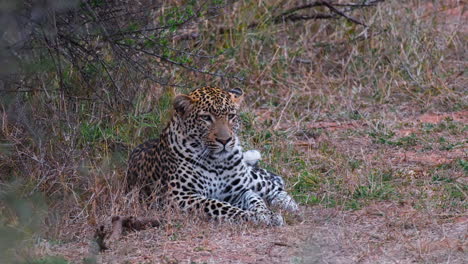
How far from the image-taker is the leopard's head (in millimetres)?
7699

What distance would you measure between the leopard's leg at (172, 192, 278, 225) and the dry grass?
6.9 inches

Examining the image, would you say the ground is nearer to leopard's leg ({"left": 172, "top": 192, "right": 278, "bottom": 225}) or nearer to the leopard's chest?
leopard's leg ({"left": 172, "top": 192, "right": 278, "bottom": 225})

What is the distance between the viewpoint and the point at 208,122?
7.73 m

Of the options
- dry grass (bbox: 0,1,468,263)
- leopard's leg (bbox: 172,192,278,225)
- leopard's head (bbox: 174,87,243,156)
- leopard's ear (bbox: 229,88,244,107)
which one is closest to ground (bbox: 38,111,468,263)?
dry grass (bbox: 0,1,468,263)

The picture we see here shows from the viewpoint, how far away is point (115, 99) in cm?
905

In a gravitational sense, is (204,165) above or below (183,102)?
below

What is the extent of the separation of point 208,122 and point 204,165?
1.30 feet

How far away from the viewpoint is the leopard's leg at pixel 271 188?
7729mm

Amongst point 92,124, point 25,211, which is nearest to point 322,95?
point 92,124

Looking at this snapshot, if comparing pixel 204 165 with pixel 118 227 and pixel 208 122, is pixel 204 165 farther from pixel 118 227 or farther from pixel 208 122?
pixel 118 227

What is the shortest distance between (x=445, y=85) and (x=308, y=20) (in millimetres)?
2311

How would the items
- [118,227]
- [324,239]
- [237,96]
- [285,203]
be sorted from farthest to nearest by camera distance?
1. [237,96]
2. [285,203]
3. [118,227]
4. [324,239]

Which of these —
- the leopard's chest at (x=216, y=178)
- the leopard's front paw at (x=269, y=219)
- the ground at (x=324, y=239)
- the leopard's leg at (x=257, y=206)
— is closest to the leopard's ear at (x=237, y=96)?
the leopard's chest at (x=216, y=178)

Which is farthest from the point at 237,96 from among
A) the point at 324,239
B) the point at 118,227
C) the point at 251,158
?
the point at 324,239
